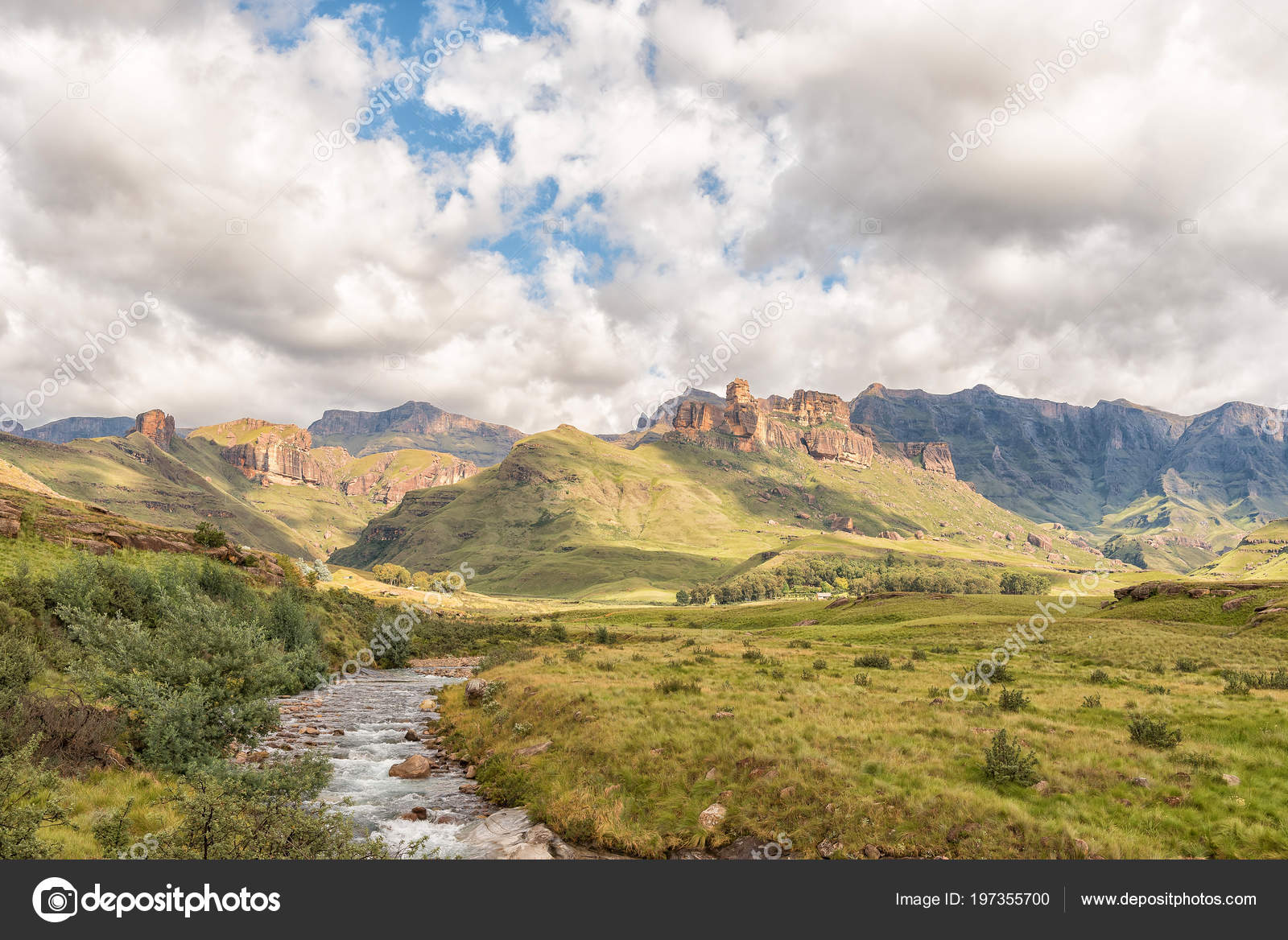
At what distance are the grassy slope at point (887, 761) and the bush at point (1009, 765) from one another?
419mm

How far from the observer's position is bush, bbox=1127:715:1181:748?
20.1 meters

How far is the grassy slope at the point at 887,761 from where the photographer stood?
1555 cm

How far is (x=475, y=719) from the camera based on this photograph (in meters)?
35.1

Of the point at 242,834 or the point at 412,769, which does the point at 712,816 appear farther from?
the point at 412,769

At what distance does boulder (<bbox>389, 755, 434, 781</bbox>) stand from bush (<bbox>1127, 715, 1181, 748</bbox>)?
96.1 feet

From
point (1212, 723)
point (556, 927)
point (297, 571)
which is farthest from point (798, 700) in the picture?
point (297, 571)

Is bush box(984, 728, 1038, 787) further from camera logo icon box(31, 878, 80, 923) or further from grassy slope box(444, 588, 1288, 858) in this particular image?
camera logo icon box(31, 878, 80, 923)

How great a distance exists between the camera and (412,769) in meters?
27.5

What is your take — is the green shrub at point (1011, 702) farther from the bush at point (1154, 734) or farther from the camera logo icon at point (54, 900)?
the camera logo icon at point (54, 900)

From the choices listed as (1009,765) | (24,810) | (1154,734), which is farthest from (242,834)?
(1154,734)

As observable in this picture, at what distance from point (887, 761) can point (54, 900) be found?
2055 cm

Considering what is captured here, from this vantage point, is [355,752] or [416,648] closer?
[355,752]

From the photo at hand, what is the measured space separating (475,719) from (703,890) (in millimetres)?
28857

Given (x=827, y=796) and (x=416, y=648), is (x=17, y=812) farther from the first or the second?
(x=416, y=648)
